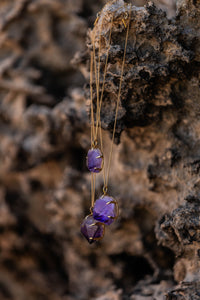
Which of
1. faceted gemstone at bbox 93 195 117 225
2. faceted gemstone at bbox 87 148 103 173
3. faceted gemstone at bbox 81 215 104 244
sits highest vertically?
faceted gemstone at bbox 87 148 103 173

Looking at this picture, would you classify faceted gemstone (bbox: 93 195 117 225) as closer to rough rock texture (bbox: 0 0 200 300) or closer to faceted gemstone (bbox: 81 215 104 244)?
faceted gemstone (bbox: 81 215 104 244)

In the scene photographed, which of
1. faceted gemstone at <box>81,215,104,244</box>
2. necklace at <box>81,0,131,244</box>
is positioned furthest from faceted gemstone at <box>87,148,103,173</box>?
faceted gemstone at <box>81,215,104,244</box>

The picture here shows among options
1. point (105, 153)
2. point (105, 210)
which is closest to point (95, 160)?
point (105, 210)

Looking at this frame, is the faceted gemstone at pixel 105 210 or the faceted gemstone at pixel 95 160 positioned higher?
the faceted gemstone at pixel 95 160

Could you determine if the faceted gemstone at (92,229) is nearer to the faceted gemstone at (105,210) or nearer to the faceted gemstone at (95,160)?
the faceted gemstone at (105,210)

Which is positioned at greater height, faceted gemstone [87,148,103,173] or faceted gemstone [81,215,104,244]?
faceted gemstone [87,148,103,173]

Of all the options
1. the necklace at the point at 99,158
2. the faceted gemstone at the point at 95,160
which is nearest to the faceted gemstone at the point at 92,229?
the necklace at the point at 99,158
